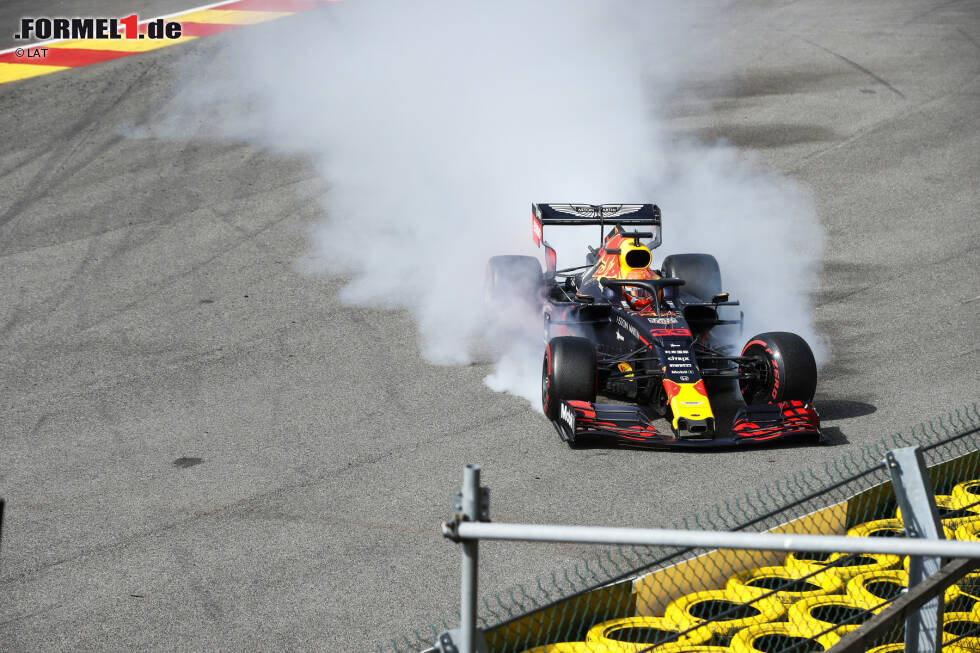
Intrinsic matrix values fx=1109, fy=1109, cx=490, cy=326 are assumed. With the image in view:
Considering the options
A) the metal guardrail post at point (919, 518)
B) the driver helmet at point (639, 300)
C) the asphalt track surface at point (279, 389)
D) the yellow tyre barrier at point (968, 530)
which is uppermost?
the metal guardrail post at point (919, 518)

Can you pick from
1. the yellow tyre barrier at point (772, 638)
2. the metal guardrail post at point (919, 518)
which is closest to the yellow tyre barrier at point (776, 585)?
the yellow tyre barrier at point (772, 638)

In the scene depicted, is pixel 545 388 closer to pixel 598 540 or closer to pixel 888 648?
pixel 888 648

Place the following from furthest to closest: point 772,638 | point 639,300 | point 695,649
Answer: point 639,300
point 772,638
point 695,649

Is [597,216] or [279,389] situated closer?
[279,389]

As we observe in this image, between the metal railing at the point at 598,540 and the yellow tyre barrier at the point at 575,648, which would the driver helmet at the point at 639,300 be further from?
the metal railing at the point at 598,540

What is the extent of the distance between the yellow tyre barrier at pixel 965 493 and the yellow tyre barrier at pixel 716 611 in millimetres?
1573

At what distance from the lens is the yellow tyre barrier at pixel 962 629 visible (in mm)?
4801

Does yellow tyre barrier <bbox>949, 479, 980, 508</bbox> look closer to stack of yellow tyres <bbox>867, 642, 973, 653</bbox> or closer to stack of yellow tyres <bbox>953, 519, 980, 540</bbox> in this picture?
stack of yellow tyres <bbox>953, 519, 980, 540</bbox>

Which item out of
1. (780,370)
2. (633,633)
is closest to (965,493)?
(780,370)

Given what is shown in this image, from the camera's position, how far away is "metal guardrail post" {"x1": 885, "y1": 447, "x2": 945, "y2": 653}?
3.71 meters

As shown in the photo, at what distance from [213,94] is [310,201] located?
480 centimetres

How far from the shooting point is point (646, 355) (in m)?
8.68

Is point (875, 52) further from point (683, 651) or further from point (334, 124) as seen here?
point (683, 651)

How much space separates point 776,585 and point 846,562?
0.50m
